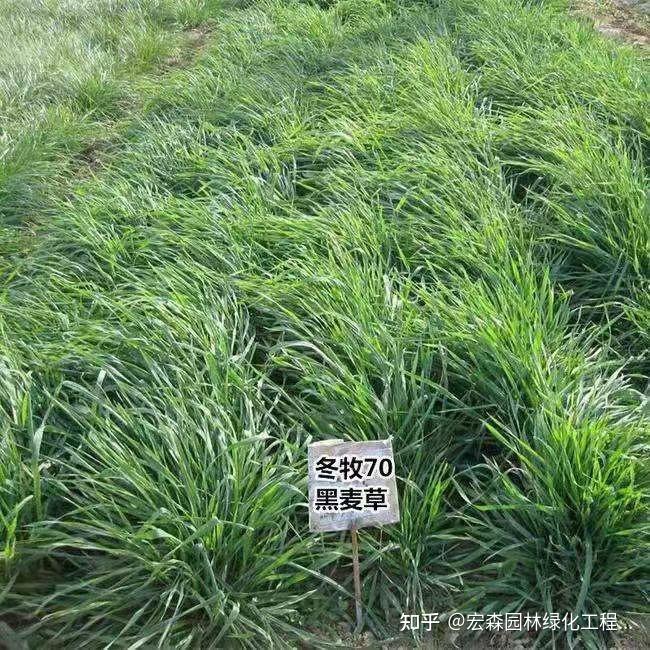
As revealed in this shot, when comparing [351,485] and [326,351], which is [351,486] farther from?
[326,351]

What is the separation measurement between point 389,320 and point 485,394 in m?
0.40

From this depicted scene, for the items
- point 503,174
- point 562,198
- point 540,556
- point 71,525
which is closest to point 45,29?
point 503,174

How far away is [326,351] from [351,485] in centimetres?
66

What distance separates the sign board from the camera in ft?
5.14

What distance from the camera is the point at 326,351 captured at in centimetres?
217

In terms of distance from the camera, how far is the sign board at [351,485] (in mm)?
1566

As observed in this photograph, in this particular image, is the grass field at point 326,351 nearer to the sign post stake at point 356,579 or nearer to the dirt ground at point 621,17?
the sign post stake at point 356,579

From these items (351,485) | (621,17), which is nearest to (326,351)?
(351,485)

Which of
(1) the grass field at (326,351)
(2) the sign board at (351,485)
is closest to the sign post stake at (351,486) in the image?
(2) the sign board at (351,485)

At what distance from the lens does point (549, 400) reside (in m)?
1.87

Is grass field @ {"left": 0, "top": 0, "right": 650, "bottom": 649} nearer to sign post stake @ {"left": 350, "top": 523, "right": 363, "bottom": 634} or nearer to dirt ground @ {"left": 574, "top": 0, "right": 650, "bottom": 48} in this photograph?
sign post stake @ {"left": 350, "top": 523, "right": 363, "bottom": 634}

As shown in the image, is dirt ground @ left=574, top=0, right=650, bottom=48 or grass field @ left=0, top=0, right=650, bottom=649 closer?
grass field @ left=0, top=0, right=650, bottom=649

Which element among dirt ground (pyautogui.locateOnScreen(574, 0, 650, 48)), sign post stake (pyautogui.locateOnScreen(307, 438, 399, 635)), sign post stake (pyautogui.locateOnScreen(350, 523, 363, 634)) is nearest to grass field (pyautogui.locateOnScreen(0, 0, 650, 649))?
sign post stake (pyautogui.locateOnScreen(350, 523, 363, 634))

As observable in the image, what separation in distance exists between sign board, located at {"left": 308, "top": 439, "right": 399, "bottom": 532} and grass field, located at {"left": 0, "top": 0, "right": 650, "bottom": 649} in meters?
0.23
